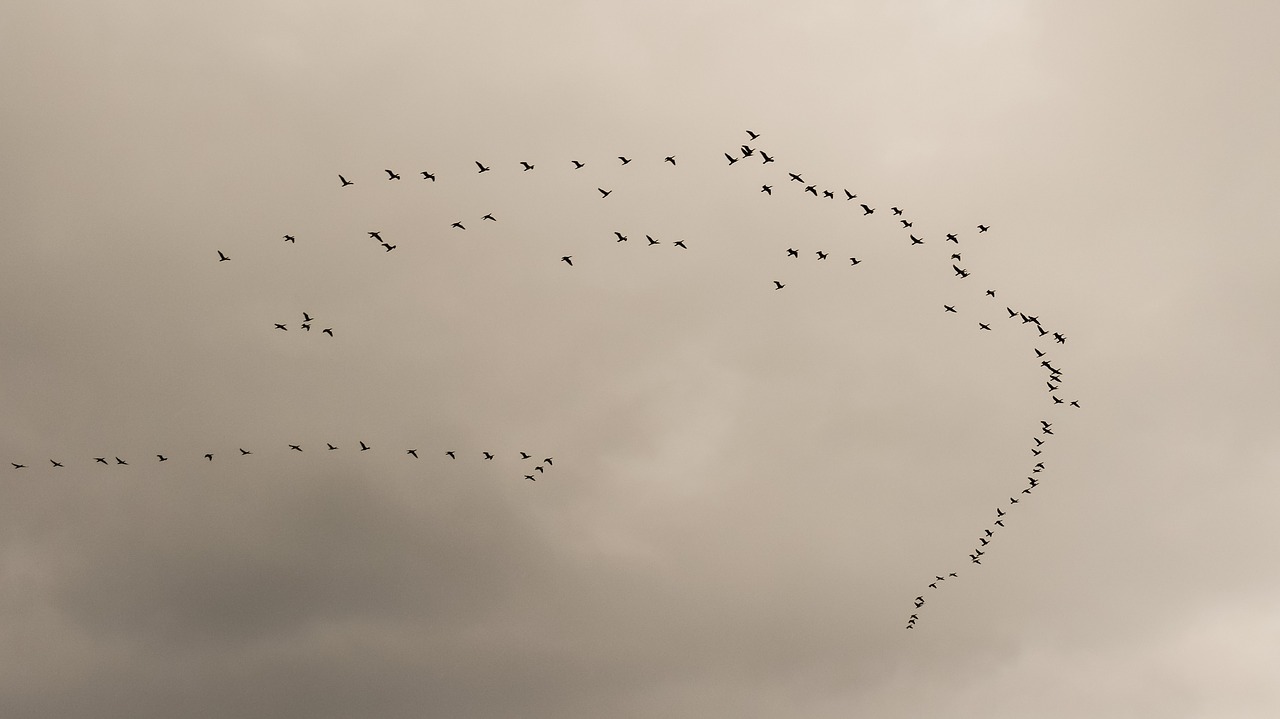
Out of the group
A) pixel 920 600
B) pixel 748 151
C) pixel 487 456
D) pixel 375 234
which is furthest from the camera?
pixel 920 600

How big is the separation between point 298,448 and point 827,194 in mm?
95169

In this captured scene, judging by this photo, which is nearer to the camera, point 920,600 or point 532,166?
point 532,166

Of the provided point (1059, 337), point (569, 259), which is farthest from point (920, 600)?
point (569, 259)

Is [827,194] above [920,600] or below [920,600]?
above

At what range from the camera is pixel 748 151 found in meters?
123

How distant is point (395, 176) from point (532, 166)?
17469 mm

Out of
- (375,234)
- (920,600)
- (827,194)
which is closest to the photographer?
(827,194)

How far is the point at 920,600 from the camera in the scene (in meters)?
189

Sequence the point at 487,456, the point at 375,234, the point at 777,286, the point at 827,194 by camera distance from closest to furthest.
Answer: the point at 827,194, the point at 375,234, the point at 777,286, the point at 487,456

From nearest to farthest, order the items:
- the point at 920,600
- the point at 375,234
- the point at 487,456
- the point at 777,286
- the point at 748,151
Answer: the point at 748,151
the point at 375,234
the point at 777,286
the point at 487,456
the point at 920,600

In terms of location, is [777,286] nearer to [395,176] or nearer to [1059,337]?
[1059,337]

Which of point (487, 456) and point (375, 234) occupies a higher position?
point (375, 234)

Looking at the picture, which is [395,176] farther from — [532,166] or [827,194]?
[827,194]

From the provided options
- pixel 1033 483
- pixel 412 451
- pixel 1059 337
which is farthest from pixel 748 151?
pixel 1033 483
